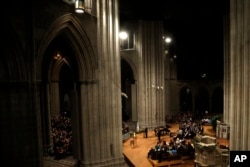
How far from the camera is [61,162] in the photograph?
1305 centimetres

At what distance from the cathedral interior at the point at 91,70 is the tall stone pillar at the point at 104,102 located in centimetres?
5

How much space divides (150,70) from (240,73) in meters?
12.2

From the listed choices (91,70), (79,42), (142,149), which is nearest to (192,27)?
(142,149)

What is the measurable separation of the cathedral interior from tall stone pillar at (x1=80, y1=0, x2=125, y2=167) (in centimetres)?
5

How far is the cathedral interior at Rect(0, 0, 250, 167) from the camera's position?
823 centimetres

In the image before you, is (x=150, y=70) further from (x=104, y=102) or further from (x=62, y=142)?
(x=104, y=102)

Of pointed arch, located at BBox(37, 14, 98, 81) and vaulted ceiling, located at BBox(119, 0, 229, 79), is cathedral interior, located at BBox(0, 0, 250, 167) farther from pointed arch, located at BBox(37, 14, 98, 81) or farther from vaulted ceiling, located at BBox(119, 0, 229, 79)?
vaulted ceiling, located at BBox(119, 0, 229, 79)

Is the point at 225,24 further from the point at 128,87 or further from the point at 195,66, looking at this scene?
the point at 128,87

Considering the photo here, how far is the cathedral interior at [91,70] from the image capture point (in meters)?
8.23

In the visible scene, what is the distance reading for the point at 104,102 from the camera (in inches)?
473

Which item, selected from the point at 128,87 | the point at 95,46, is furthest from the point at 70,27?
the point at 128,87

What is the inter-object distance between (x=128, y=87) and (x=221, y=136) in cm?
1247

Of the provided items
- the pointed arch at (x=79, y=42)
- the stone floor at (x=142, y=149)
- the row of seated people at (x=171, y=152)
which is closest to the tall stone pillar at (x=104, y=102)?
the pointed arch at (x=79, y=42)

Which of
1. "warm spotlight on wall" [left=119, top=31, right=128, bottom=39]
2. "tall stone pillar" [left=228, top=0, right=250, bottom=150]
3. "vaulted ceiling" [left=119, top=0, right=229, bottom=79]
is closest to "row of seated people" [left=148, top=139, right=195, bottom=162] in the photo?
"tall stone pillar" [left=228, top=0, right=250, bottom=150]
